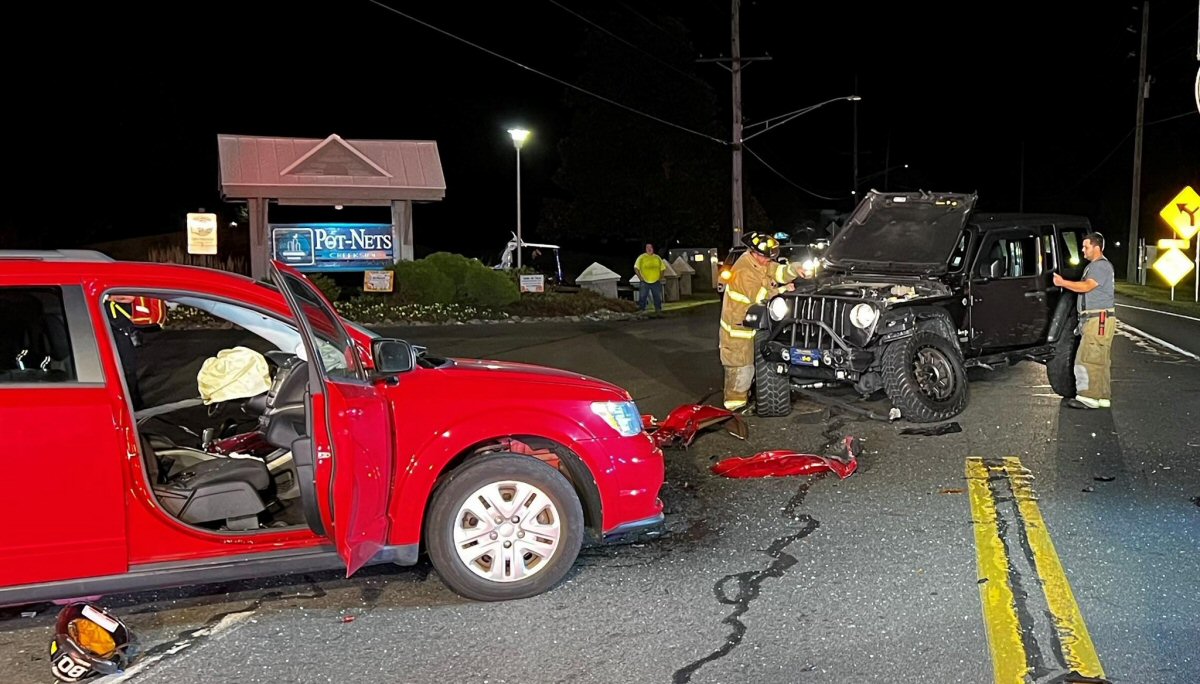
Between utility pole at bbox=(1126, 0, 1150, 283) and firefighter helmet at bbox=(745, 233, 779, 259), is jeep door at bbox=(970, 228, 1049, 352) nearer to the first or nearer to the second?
firefighter helmet at bbox=(745, 233, 779, 259)

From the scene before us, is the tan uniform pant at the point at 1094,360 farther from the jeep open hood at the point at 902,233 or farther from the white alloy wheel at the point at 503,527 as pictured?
the white alloy wheel at the point at 503,527

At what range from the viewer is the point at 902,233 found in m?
11.1

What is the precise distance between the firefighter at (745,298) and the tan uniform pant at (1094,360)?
2.81 metres

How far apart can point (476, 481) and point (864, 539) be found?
239 cm

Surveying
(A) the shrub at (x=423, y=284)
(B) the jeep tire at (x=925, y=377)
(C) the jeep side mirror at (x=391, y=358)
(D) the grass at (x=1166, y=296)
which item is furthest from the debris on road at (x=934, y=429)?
(D) the grass at (x=1166, y=296)

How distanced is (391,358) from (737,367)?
588 cm

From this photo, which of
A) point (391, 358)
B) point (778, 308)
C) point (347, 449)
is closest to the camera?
point (347, 449)

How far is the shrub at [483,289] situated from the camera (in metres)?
23.0

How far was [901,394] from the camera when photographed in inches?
370

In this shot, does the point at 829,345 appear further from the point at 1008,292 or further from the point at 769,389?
the point at 1008,292

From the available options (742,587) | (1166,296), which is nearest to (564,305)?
(1166,296)

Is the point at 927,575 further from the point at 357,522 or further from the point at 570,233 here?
the point at 570,233

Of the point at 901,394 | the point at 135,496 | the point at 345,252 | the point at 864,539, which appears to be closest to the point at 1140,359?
the point at 901,394

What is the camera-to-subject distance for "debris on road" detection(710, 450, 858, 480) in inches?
307
